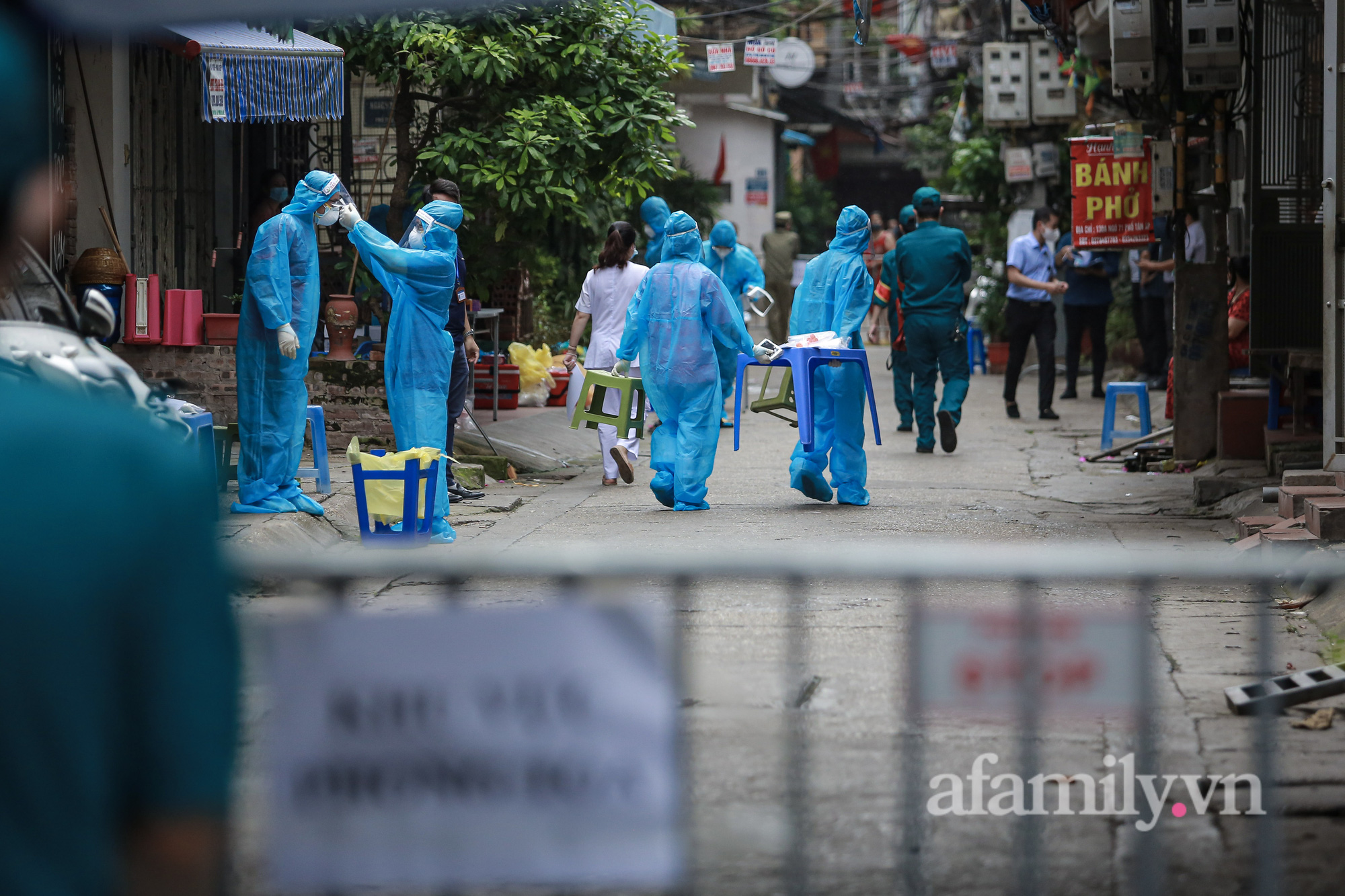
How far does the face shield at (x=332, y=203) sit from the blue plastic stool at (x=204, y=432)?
1.30 metres

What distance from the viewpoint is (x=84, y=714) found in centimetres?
149

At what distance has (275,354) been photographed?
8414mm

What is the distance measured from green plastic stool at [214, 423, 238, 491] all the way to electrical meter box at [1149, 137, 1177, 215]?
6680 millimetres

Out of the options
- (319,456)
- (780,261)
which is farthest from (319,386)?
(780,261)

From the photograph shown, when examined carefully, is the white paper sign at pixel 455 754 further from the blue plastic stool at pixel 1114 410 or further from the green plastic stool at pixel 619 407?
the blue plastic stool at pixel 1114 410

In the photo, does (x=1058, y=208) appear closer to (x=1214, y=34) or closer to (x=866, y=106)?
(x=1214, y=34)

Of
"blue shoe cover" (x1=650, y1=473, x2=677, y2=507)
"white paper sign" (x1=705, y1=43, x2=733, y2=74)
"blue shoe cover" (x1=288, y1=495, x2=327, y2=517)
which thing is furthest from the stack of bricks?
"white paper sign" (x1=705, y1=43, x2=733, y2=74)

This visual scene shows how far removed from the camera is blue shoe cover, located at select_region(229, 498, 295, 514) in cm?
826

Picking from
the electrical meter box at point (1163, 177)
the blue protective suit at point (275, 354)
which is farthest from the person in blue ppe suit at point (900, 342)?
the blue protective suit at point (275, 354)

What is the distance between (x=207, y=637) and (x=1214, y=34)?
9.92 meters

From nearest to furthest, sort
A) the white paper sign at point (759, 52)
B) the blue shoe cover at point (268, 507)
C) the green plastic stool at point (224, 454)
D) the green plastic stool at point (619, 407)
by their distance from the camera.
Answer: the blue shoe cover at point (268, 507), the green plastic stool at point (224, 454), the green plastic stool at point (619, 407), the white paper sign at point (759, 52)

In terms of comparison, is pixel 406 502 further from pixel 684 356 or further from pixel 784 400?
pixel 784 400

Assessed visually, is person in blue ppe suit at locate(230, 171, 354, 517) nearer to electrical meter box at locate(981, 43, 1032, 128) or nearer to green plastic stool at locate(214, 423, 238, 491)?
green plastic stool at locate(214, 423, 238, 491)

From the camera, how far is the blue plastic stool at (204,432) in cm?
746
